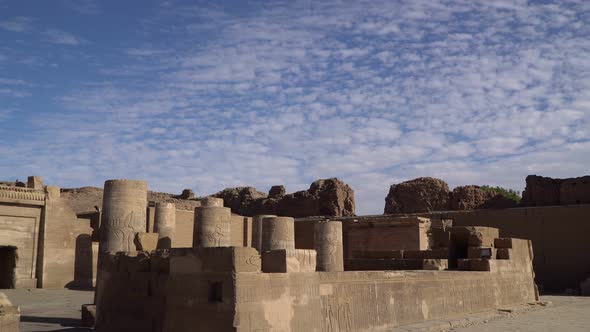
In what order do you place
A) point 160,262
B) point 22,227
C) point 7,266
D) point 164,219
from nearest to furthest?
point 160,262 → point 164,219 → point 22,227 → point 7,266

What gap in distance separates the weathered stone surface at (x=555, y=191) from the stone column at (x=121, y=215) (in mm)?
20177

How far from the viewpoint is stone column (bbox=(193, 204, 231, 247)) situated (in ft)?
46.5

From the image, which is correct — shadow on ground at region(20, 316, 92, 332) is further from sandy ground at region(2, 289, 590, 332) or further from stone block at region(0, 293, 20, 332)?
stone block at region(0, 293, 20, 332)

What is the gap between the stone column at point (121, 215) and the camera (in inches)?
494

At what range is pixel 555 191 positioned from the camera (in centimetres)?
2652

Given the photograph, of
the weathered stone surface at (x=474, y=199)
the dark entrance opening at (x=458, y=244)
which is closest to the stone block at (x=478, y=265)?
the dark entrance opening at (x=458, y=244)

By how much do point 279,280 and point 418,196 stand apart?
28504mm

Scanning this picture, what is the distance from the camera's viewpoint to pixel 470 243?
49.5 ft

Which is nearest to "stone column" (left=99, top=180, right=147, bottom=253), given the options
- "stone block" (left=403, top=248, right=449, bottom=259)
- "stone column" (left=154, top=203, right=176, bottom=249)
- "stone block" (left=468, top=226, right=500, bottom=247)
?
"stone column" (left=154, top=203, right=176, bottom=249)

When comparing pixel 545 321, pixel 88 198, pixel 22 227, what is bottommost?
pixel 545 321

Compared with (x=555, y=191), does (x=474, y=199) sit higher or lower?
higher

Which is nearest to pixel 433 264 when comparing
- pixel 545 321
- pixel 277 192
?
pixel 545 321

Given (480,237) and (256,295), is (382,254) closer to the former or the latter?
(480,237)

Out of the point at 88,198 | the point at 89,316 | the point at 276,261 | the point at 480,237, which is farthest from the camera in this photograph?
the point at 88,198
